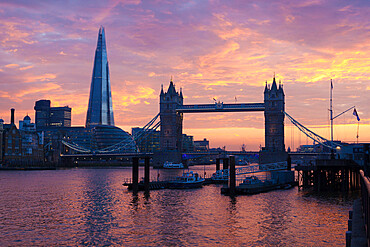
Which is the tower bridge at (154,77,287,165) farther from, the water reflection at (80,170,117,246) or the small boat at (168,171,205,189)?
the water reflection at (80,170,117,246)

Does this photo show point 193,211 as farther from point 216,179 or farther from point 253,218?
point 216,179

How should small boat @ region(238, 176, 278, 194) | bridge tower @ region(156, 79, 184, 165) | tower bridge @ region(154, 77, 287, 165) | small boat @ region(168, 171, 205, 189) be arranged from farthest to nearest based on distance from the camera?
bridge tower @ region(156, 79, 184, 165), tower bridge @ region(154, 77, 287, 165), small boat @ region(168, 171, 205, 189), small boat @ region(238, 176, 278, 194)

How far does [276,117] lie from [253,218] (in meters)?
143

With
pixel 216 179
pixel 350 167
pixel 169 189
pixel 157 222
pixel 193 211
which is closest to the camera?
pixel 157 222

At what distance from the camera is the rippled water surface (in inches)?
1409

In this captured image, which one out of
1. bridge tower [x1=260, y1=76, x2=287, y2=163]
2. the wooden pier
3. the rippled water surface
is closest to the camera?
the rippled water surface

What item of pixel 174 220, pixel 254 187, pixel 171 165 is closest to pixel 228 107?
pixel 171 165

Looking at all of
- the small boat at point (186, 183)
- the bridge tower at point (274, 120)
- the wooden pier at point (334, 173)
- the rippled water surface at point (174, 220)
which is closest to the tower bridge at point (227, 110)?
the bridge tower at point (274, 120)

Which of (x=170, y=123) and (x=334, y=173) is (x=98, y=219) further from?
(x=170, y=123)

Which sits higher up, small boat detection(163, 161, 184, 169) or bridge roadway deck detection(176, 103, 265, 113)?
bridge roadway deck detection(176, 103, 265, 113)

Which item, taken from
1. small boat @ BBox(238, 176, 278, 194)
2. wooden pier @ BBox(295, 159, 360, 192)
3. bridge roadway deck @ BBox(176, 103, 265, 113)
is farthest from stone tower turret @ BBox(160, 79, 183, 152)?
wooden pier @ BBox(295, 159, 360, 192)

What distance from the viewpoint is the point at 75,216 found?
4700 cm

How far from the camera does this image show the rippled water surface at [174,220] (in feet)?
117

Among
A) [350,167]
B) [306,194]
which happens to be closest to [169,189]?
[306,194]
